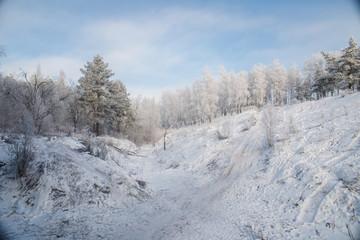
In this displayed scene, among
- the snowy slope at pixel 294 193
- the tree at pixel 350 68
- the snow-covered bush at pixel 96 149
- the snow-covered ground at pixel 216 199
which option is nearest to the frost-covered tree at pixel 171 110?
the tree at pixel 350 68

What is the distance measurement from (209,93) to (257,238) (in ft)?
117

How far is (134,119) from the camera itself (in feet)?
108

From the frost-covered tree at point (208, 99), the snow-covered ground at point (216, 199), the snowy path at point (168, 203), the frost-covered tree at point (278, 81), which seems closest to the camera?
the snow-covered ground at point (216, 199)

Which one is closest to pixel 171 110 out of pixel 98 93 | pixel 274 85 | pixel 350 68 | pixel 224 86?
pixel 224 86

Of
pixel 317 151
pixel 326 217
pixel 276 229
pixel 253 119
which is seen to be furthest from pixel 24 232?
pixel 253 119

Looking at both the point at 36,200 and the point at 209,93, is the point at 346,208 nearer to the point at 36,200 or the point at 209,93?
the point at 36,200

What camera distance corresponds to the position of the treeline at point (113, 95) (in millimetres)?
16969

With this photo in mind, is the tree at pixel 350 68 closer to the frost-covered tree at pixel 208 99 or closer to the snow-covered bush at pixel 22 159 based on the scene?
the frost-covered tree at pixel 208 99

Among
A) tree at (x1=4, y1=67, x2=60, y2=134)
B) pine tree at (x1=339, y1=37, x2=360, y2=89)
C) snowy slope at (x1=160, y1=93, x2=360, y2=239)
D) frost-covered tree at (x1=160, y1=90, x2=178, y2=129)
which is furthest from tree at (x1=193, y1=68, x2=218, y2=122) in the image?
snowy slope at (x1=160, y1=93, x2=360, y2=239)

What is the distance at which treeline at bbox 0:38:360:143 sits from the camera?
55.7 ft

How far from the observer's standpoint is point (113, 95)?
86.1ft

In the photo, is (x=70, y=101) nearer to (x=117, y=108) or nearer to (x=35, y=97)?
(x=117, y=108)

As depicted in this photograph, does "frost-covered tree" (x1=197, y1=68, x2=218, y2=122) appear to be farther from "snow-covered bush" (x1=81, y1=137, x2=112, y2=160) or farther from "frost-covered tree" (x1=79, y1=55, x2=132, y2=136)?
"snow-covered bush" (x1=81, y1=137, x2=112, y2=160)

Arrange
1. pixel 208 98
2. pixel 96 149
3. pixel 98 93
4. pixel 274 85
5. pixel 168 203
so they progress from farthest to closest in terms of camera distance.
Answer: pixel 274 85
pixel 208 98
pixel 98 93
pixel 96 149
pixel 168 203
